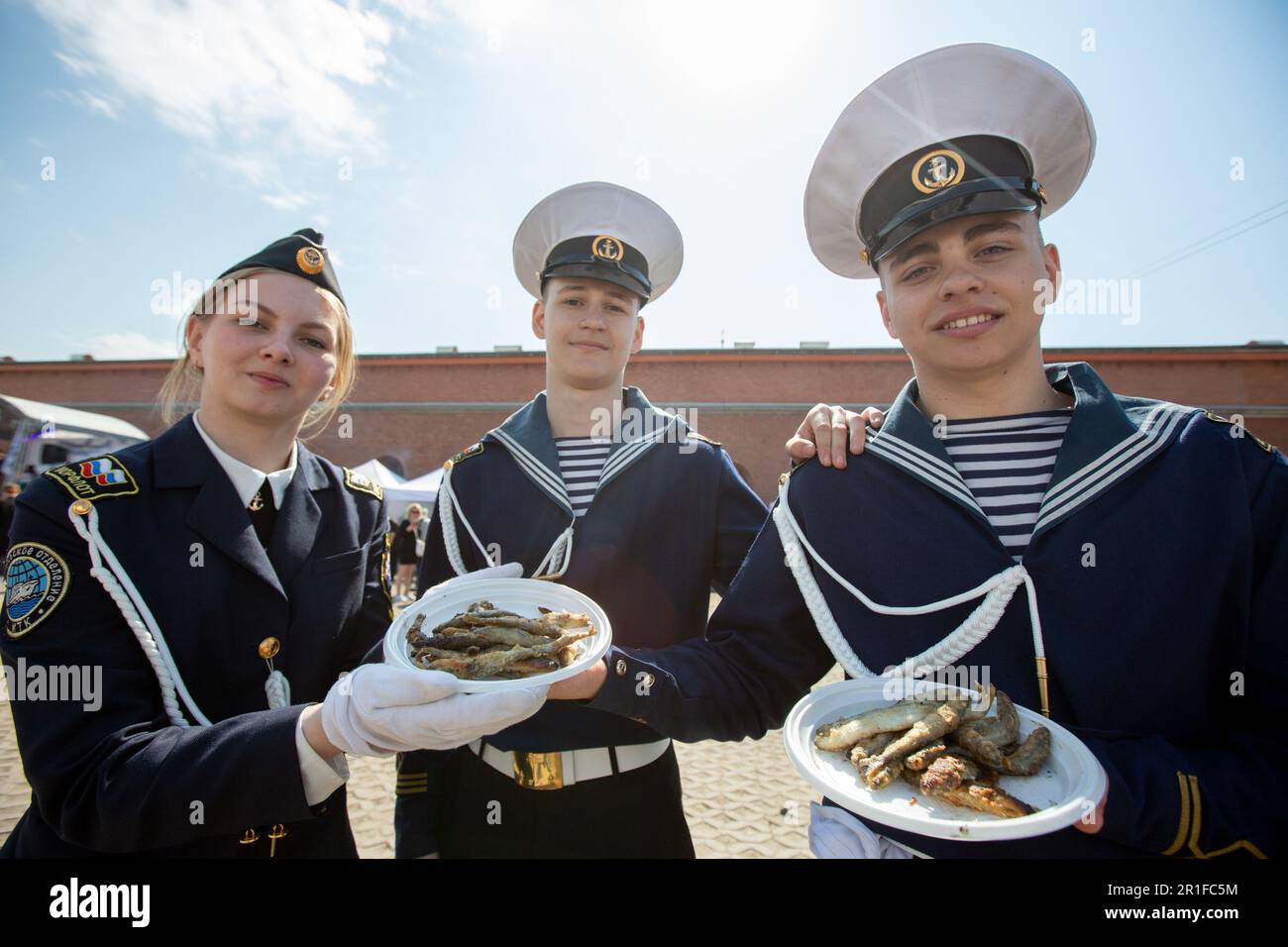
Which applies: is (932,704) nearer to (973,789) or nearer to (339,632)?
(973,789)

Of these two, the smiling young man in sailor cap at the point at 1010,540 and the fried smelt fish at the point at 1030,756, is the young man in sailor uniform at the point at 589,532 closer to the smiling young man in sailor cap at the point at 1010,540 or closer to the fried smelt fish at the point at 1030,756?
the smiling young man in sailor cap at the point at 1010,540

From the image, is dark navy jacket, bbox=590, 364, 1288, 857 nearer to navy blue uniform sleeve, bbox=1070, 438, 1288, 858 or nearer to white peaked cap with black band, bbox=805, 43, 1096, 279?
navy blue uniform sleeve, bbox=1070, 438, 1288, 858

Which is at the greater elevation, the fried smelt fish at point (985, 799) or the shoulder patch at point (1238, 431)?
the shoulder patch at point (1238, 431)

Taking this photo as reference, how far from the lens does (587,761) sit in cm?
223

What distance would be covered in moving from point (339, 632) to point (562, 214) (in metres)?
2.13

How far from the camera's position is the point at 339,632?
85.4 inches

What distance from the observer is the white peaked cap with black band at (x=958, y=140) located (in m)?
1.83

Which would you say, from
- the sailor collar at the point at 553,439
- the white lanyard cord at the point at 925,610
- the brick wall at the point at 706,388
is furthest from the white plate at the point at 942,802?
the brick wall at the point at 706,388

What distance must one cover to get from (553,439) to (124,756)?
174 cm

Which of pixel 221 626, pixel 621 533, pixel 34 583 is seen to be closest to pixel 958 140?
pixel 621 533

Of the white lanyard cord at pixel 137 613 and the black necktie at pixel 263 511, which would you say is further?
the black necktie at pixel 263 511

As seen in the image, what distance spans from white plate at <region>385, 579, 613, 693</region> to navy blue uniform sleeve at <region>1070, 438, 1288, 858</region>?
1.26 meters

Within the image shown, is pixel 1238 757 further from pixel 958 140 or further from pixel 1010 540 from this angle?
pixel 958 140

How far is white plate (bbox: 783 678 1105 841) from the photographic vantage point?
118 cm
